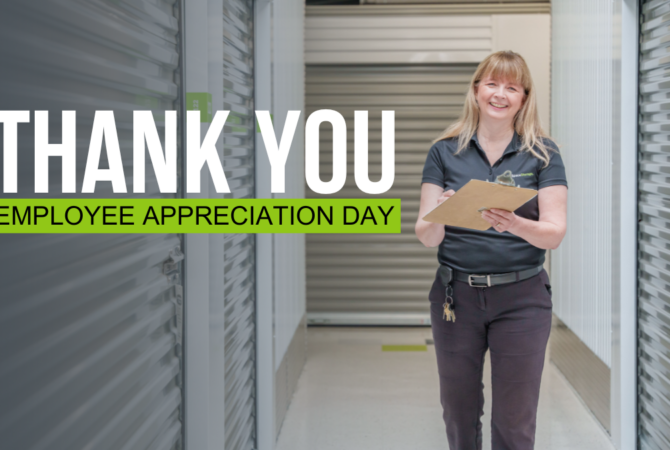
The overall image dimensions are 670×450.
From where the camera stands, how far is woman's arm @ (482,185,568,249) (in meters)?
2.28

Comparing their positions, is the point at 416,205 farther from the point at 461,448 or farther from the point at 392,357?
the point at 461,448

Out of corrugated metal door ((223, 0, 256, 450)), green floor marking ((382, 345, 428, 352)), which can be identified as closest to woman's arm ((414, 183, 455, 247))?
corrugated metal door ((223, 0, 256, 450))

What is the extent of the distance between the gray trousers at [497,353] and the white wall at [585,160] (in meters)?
1.40

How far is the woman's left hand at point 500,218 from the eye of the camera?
7.43ft

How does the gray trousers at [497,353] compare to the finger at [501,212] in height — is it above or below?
below

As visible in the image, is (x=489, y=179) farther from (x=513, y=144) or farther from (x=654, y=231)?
(x=654, y=231)

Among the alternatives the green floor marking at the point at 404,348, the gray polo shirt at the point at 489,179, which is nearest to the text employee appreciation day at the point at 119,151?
the gray polo shirt at the point at 489,179

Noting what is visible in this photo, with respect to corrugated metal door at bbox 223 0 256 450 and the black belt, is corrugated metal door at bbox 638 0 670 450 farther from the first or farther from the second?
corrugated metal door at bbox 223 0 256 450

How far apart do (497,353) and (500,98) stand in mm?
933

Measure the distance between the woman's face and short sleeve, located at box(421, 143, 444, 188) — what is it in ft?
0.79

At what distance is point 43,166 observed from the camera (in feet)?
4.59

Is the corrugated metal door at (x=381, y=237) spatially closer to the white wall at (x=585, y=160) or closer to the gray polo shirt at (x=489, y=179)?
the white wall at (x=585, y=160)

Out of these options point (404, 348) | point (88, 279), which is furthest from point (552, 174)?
point (404, 348)

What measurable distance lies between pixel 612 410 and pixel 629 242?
36.8 inches
